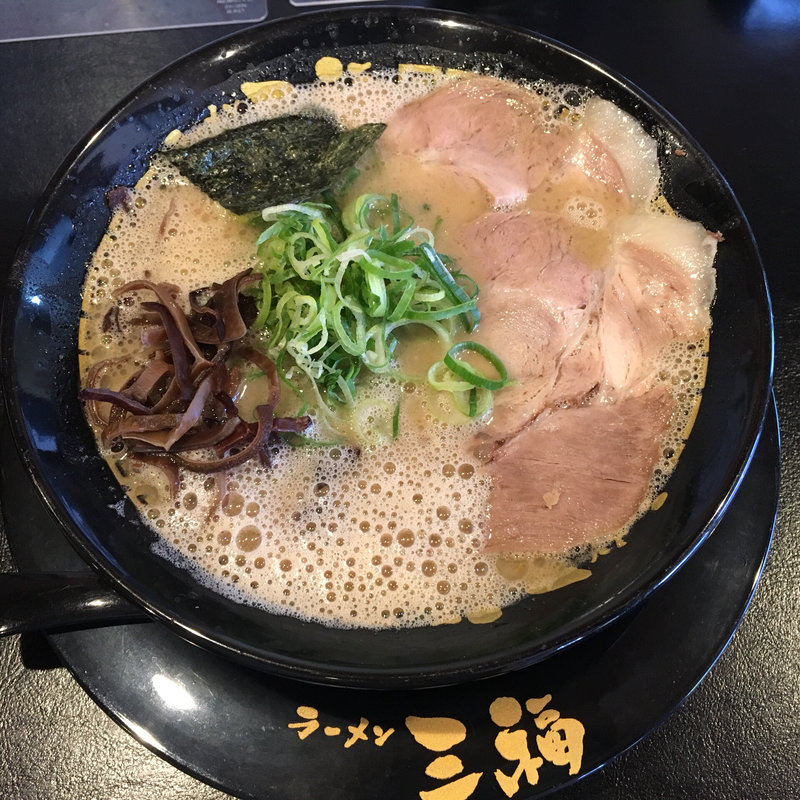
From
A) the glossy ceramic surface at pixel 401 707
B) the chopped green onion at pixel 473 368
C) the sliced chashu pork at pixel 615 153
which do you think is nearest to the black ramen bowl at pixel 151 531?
the sliced chashu pork at pixel 615 153

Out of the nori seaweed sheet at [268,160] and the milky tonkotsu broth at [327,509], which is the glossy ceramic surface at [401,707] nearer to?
the milky tonkotsu broth at [327,509]

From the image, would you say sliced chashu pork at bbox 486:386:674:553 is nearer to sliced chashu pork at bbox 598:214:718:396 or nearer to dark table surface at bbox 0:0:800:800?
sliced chashu pork at bbox 598:214:718:396

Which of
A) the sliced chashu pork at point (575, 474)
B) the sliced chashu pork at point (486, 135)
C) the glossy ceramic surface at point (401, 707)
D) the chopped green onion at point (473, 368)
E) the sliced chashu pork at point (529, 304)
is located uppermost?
the sliced chashu pork at point (486, 135)

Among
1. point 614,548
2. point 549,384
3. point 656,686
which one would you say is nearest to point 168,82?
point 549,384

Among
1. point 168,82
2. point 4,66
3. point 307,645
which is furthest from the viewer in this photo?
point 4,66

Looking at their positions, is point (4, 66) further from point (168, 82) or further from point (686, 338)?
point (686, 338)

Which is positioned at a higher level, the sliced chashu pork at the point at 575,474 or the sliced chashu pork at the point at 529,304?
the sliced chashu pork at the point at 529,304

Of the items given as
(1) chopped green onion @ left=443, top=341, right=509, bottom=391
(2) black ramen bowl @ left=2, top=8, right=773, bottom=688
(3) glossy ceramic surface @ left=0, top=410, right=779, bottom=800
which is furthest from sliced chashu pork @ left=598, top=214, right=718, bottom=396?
(3) glossy ceramic surface @ left=0, top=410, right=779, bottom=800
